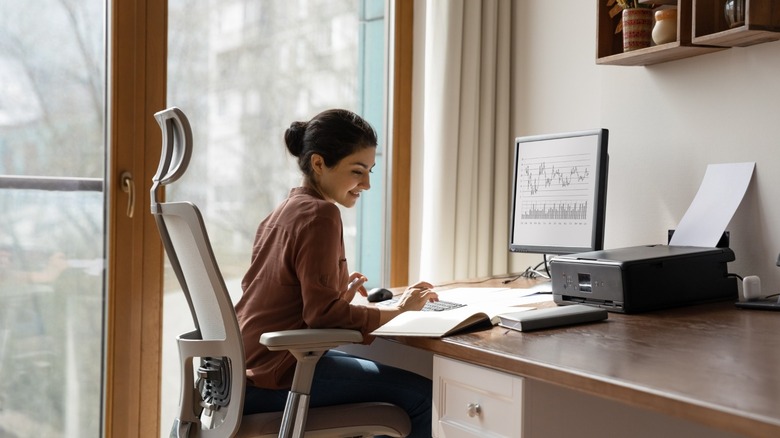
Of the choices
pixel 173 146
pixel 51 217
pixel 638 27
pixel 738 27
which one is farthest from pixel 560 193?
pixel 51 217

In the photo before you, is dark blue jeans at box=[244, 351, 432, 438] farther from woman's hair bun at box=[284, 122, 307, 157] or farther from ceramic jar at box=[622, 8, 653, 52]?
ceramic jar at box=[622, 8, 653, 52]

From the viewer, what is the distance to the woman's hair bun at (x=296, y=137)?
6.57 feet

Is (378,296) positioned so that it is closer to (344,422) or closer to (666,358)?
(344,422)

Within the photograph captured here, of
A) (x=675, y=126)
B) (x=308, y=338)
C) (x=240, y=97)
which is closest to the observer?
(x=308, y=338)

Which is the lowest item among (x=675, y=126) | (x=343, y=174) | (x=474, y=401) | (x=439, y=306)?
(x=474, y=401)

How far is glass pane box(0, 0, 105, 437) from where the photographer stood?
230 centimetres

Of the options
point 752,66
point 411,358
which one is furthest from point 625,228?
point 411,358

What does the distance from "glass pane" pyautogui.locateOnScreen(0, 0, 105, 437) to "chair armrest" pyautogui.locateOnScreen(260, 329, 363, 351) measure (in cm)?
112

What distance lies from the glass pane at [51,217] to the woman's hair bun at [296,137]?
749mm

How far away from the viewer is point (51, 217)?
7.78 feet

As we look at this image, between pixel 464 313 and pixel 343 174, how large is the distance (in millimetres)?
510

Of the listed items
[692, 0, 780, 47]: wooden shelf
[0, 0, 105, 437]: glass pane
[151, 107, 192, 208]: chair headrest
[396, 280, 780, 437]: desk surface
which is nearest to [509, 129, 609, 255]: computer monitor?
[692, 0, 780, 47]: wooden shelf

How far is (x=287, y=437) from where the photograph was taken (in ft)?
5.16

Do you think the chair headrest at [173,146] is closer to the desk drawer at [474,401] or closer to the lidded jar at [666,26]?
the desk drawer at [474,401]
